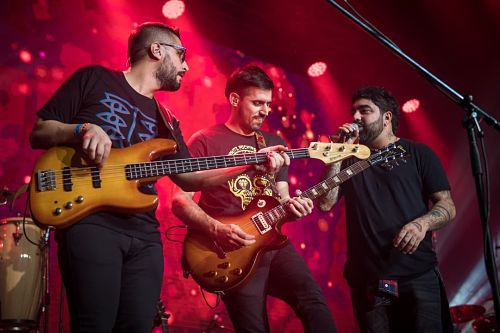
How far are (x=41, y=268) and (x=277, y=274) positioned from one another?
7.20 ft

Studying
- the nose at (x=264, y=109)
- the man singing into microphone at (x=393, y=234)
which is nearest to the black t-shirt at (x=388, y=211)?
the man singing into microphone at (x=393, y=234)

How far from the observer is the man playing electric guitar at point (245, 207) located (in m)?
3.38

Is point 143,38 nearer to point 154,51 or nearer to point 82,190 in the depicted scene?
point 154,51

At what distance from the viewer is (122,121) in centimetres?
267

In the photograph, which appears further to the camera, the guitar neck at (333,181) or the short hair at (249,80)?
the short hair at (249,80)

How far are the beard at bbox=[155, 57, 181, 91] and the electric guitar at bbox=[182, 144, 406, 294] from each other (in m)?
1.10

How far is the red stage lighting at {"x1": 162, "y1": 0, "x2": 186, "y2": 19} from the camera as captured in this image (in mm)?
6492

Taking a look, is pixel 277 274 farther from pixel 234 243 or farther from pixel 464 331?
pixel 464 331

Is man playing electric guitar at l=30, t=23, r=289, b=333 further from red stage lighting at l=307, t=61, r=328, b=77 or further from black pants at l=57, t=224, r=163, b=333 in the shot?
red stage lighting at l=307, t=61, r=328, b=77

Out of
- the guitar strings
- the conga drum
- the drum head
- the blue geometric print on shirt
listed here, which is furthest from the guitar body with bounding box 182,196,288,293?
the drum head

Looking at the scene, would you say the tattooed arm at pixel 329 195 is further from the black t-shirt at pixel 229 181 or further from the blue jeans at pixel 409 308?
the blue jeans at pixel 409 308

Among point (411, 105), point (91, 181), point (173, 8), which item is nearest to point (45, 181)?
point (91, 181)

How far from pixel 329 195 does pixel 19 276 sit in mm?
2748

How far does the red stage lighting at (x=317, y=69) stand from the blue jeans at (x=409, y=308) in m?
5.03
